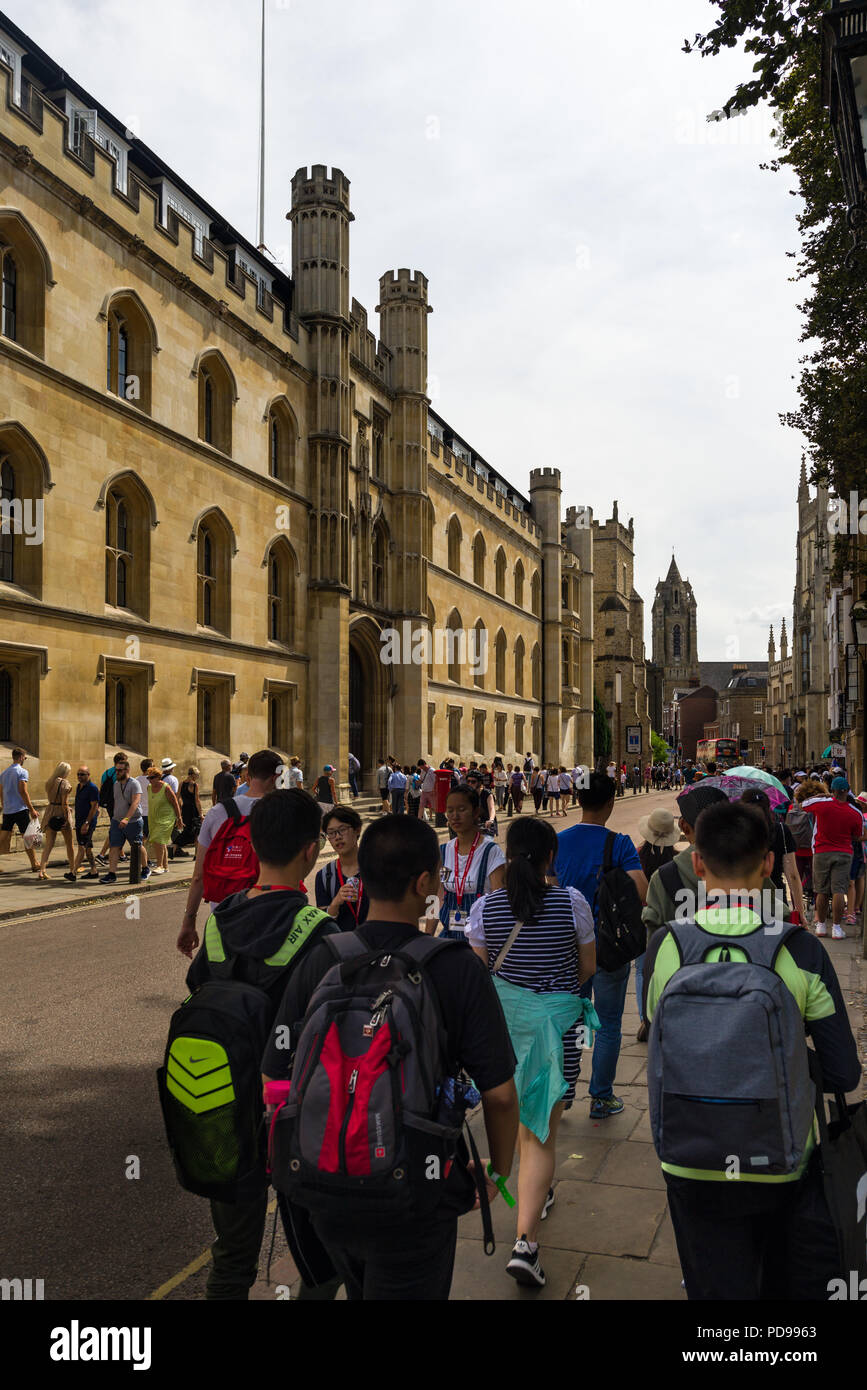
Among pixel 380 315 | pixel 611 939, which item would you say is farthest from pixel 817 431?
pixel 380 315

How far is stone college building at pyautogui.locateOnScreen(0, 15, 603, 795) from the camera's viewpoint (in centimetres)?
1770

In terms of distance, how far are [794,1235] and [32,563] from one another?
17619mm

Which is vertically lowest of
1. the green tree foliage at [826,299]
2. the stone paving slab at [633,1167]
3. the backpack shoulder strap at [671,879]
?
the stone paving slab at [633,1167]

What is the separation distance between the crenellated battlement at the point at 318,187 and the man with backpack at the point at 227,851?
2541 centimetres

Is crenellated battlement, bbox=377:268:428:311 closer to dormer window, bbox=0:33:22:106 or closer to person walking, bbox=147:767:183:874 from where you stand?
dormer window, bbox=0:33:22:106

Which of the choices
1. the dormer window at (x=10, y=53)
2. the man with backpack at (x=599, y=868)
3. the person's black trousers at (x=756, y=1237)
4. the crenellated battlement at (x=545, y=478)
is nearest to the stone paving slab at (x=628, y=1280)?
the person's black trousers at (x=756, y=1237)

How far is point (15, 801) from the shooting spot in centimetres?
1510

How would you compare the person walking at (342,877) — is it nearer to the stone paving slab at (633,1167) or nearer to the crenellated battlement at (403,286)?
the stone paving slab at (633,1167)

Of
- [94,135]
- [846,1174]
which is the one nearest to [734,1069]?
[846,1174]

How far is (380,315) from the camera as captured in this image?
Result: 3406 cm

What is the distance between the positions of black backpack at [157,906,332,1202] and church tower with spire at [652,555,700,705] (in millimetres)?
148023

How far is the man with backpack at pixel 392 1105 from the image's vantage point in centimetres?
210

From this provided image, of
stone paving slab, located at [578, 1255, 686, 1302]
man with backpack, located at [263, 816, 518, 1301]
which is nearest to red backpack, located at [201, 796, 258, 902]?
stone paving slab, located at [578, 1255, 686, 1302]
